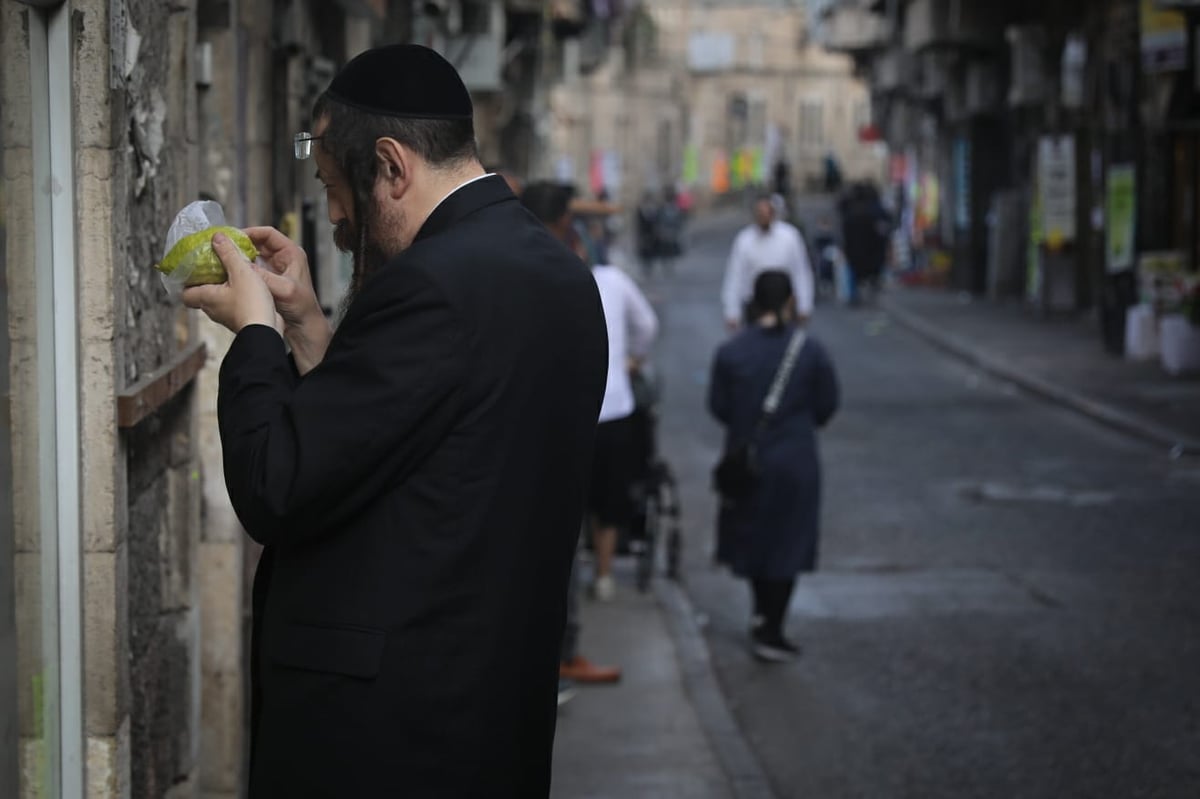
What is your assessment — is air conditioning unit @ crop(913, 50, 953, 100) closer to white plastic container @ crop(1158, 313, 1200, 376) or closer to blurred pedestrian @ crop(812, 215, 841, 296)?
blurred pedestrian @ crop(812, 215, 841, 296)

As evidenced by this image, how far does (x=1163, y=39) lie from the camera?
21.3 meters

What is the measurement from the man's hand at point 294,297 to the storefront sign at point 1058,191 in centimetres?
2673

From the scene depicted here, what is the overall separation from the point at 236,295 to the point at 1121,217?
22.9 meters

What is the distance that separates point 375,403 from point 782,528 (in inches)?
252

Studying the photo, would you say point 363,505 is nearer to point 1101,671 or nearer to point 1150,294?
point 1101,671

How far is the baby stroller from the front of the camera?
10.4 meters

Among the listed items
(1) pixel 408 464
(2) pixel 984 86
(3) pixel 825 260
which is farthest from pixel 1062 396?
(2) pixel 984 86

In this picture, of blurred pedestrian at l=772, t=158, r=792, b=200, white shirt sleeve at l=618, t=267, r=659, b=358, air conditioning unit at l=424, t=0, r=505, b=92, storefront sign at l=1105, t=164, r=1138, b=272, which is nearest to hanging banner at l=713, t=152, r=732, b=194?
blurred pedestrian at l=772, t=158, r=792, b=200

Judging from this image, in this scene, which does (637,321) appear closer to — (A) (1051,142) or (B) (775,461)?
(B) (775,461)

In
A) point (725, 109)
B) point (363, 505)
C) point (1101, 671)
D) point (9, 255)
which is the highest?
point (725, 109)

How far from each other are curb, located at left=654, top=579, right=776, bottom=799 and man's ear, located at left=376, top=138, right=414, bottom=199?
13.5 feet

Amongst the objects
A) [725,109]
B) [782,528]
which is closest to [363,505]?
[782,528]

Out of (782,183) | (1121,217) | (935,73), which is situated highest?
(935,73)

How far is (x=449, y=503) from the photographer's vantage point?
305 cm
